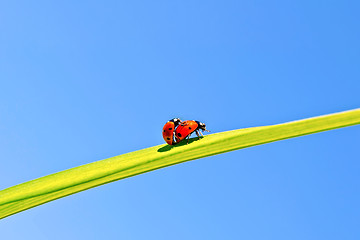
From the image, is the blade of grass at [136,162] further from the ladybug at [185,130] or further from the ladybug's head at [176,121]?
the ladybug's head at [176,121]

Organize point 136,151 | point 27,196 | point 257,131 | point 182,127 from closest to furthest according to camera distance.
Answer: point 27,196
point 257,131
point 136,151
point 182,127

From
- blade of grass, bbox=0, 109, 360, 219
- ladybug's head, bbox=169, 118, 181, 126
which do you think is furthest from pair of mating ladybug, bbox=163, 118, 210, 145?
blade of grass, bbox=0, 109, 360, 219

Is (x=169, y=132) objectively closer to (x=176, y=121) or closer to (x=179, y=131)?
(x=179, y=131)

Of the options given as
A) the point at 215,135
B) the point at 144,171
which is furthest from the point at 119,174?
the point at 215,135

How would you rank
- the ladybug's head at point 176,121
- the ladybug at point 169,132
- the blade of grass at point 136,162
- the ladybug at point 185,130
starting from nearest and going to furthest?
the blade of grass at point 136,162
the ladybug at point 169,132
the ladybug at point 185,130
the ladybug's head at point 176,121

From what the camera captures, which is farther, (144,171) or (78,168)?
(78,168)

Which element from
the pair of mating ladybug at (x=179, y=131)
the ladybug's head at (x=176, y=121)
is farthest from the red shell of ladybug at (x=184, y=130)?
the ladybug's head at (x=176, y=121)

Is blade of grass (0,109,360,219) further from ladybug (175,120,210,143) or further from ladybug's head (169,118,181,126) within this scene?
ladybug's head (169,118,181,126)

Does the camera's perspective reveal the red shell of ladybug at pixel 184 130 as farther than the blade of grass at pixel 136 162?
Yes

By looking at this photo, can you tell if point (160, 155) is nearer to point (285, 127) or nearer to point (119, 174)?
point (119, 174)
